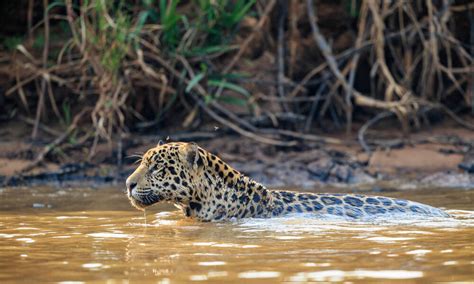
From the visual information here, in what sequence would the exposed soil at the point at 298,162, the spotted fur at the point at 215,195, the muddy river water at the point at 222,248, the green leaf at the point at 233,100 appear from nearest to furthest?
1. the muddy river water at the point at 222,248
2. the spotted fur at the point at 215,195
3. the exposed soil at the point at 298,162
4. the green leaf at the point at 233,100

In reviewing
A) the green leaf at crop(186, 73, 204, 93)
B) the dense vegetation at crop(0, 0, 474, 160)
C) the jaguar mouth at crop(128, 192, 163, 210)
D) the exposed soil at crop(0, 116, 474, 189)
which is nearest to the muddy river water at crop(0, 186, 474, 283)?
the jaguar mouth at crop(128, 192, 163, 210)

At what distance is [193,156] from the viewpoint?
23.2 feet

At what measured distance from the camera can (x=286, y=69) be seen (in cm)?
1167

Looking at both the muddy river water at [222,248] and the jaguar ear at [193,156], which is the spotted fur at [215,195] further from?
the muddy river water at [222,248]

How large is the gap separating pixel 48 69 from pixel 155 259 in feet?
19.6

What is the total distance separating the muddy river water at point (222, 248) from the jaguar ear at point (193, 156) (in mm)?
436

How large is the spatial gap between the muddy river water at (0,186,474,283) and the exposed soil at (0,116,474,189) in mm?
1955

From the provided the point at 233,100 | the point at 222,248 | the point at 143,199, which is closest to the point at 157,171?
the point at 143,199

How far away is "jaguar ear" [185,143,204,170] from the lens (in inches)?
277

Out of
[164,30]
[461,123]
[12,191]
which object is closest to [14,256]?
[12,191]

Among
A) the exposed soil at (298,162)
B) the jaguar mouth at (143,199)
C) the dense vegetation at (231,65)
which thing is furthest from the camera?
the dense vegetation at (231,65)

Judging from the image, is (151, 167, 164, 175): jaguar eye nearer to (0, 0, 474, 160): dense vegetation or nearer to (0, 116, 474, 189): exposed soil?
(0, 116, 474, 189): exposed soil

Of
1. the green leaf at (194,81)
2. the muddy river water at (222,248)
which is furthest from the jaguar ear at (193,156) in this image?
the green leaf at (194,81)

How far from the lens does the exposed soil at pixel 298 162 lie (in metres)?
9.95
